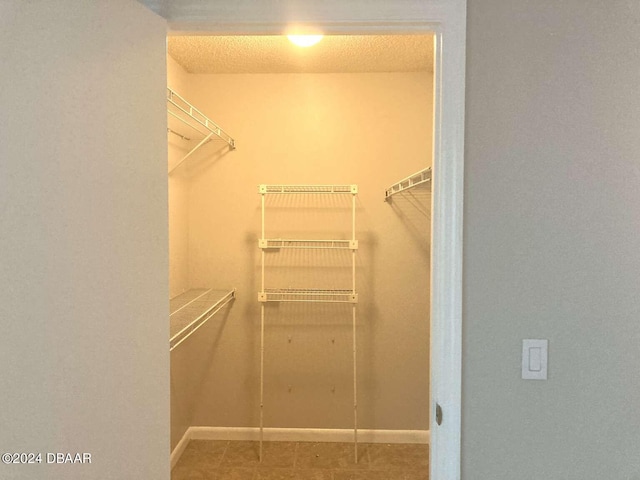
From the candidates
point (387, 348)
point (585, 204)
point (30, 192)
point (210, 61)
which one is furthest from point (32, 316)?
point (387, 348)

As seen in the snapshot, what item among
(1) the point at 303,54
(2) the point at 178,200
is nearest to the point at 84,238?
(2) the point at 178,200

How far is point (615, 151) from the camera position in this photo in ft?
3.49

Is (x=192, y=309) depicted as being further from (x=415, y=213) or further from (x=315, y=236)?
(x=415, y=213)

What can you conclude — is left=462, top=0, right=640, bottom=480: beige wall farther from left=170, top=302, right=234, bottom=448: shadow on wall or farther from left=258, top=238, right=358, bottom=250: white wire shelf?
left=170, top=302, right=234, bottom=448: shadow on wall

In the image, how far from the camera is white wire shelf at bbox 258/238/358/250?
8.81 ft

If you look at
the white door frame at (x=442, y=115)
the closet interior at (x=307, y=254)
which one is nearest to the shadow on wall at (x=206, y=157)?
the closet interior at (x=307, y=254)

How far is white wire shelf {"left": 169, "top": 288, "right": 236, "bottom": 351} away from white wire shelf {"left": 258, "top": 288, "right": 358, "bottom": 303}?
238 millimetres

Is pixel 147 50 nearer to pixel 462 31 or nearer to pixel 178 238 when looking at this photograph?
pixel 462 31

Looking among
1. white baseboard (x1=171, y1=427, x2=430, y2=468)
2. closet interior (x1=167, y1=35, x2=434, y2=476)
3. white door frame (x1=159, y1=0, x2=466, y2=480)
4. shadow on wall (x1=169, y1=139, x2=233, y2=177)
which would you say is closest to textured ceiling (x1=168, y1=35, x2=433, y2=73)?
closet interior (x1=167, y1=35, x2=434, y2=476)

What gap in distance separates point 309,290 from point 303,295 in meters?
0.07

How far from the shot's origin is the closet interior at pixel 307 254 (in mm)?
2715

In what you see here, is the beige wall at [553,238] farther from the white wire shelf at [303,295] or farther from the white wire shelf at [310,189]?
the white wire shelf at [303,295]

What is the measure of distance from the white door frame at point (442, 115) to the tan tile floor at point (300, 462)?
1571 millimetres

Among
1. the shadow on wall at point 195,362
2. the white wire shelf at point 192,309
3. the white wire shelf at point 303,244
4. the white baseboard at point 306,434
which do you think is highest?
the white wire shelf at point 303,244
